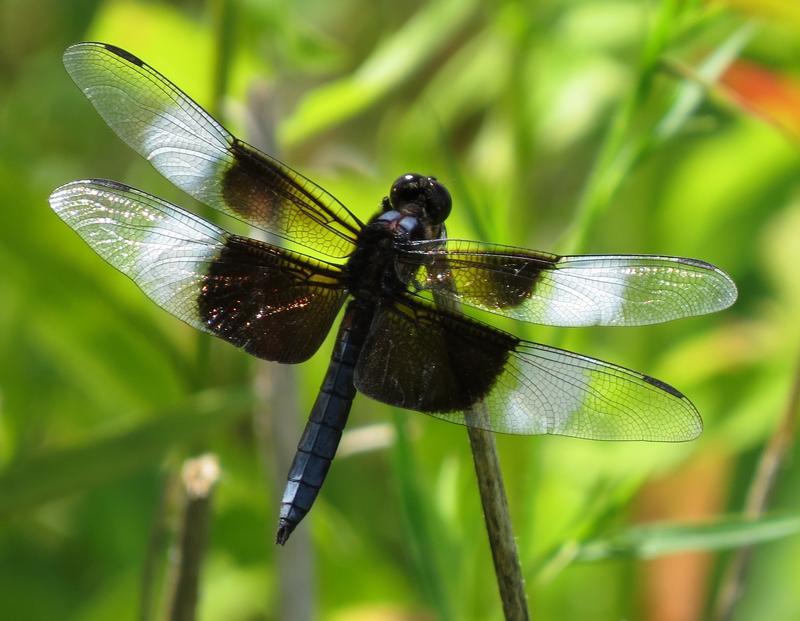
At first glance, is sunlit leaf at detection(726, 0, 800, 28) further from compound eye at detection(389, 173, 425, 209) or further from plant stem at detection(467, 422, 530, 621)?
plant stem at detection(467, 422, 530, 621)

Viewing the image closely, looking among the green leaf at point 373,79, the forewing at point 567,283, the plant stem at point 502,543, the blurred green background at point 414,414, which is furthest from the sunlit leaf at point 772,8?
the plant stem at point 502,543

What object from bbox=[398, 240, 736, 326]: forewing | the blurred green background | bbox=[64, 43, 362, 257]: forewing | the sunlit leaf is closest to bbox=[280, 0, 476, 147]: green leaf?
the blurred green background

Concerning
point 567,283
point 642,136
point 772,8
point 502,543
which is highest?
point 772,8

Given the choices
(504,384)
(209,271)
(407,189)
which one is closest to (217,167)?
(209,271)

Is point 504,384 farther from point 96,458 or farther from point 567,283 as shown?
point 96,458

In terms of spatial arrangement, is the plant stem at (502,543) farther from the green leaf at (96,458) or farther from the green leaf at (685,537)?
the green leaf at (96,458)

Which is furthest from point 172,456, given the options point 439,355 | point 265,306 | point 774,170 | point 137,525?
point 774,170
